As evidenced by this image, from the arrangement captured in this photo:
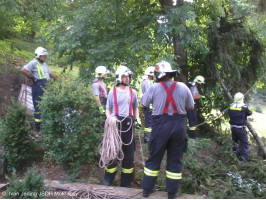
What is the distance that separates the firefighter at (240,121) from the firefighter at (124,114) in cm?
378

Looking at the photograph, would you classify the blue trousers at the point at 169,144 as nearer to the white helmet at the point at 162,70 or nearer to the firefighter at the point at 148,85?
the white helmet at the point at 162,70

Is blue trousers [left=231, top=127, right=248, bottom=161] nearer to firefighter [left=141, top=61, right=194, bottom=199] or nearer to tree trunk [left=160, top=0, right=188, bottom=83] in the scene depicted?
tree trunk [left=160, top=0, right=188, bottom=83]

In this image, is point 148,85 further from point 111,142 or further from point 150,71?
point 111,142

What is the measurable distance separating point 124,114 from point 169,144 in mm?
953

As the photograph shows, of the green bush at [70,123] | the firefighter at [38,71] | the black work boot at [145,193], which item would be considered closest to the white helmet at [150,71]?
the firefighter at [38,71]

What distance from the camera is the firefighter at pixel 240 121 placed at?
748cm

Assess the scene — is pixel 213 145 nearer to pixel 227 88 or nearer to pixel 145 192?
pixel 227 88

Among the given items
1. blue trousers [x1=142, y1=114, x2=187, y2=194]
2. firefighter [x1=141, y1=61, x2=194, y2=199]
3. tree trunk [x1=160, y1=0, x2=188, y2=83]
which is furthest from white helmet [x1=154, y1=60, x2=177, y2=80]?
tree trunk [x1=160, y1=0, x2=188, y2=83]

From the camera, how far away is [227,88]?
9633 mm

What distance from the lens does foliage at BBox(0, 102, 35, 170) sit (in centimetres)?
539

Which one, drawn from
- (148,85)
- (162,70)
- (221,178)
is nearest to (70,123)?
(162,70)

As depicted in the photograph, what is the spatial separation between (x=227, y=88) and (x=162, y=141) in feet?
20.6

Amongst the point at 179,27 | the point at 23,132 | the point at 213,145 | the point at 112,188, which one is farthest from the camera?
the point at 213,145

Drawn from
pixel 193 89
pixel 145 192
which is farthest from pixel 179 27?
pixel 145 192
